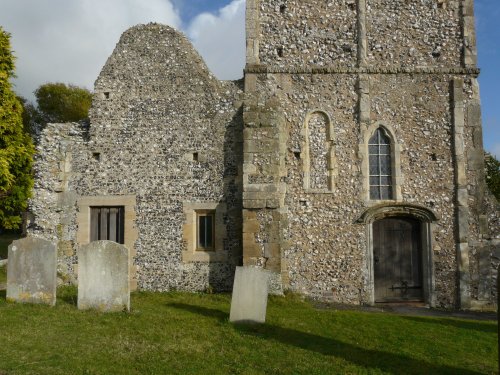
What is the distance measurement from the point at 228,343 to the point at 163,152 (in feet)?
20.7

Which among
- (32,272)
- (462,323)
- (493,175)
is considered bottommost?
(462,323)

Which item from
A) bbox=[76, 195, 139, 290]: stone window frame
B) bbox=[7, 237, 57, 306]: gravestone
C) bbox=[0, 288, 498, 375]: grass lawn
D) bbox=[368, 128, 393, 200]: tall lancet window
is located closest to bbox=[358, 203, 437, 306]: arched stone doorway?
bbox=[368, 128, 393, 200]: tall lancet window

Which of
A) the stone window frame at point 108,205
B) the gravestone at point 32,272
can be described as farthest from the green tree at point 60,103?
the gravestone at point 32,272

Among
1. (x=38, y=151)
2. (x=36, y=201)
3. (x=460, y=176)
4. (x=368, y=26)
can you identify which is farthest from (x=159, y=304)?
(x=368, y=26)

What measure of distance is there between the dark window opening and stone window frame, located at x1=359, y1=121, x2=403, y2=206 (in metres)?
6.49

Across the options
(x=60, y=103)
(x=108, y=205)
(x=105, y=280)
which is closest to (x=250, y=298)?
(x=105, y=280)

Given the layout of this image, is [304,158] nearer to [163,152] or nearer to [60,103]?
[163,152]

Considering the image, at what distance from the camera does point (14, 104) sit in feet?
51.8

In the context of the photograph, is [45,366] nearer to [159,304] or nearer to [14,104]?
[159,304]

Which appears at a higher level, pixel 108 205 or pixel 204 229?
pixel 108 205

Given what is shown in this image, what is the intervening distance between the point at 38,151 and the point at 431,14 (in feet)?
37.5

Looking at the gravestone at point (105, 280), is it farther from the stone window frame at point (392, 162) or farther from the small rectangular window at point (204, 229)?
the stone window frame at point (392, 162)

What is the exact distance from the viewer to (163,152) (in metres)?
11.7

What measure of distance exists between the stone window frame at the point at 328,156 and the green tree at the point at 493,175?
14580mm
